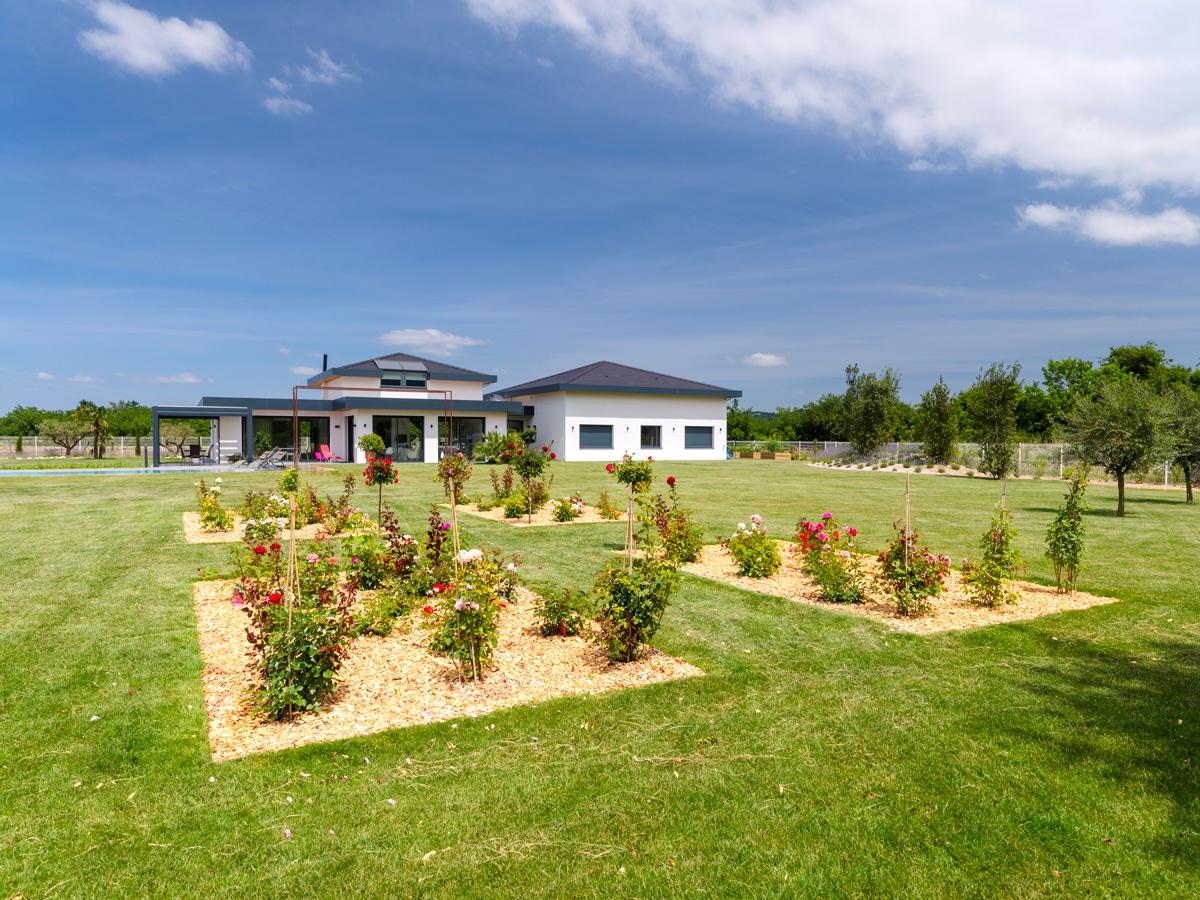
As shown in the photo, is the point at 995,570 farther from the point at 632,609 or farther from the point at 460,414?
the point at 460,414

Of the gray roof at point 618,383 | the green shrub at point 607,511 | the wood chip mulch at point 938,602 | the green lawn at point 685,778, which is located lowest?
the green lawn at point 685,778

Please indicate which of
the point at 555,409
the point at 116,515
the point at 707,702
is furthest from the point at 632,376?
the point at 707,702

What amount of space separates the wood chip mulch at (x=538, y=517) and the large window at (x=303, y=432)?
23.8 metres

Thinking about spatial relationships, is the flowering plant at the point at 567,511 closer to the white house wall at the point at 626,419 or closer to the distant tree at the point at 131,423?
the white house wall at the point at 626,419

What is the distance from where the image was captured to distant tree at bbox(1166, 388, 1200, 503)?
16156 millimetres

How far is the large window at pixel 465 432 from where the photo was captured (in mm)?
35938

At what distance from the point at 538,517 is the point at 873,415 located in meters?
30.4

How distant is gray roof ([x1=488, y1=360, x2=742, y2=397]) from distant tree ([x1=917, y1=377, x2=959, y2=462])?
1050 cm

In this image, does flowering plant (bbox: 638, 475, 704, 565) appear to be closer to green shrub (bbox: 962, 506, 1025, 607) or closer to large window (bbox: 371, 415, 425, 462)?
green shrub (bbox: 962, 506, 1025, 607)

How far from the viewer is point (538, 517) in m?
13.8

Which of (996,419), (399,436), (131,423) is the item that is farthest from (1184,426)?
(131,423)

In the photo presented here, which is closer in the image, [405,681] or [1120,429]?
[405,681]

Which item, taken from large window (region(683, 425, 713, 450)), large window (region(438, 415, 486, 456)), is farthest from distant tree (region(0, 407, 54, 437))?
A: large window (region(683, 425, 713, 450))

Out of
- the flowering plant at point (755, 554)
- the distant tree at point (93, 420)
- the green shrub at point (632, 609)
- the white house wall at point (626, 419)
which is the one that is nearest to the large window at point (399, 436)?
the white house wall at point (626, 419)
